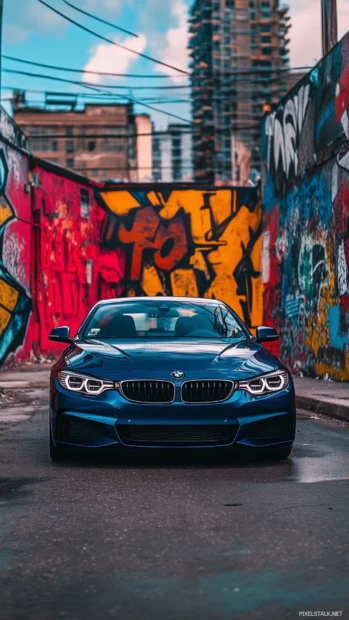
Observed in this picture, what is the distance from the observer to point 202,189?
103 ft

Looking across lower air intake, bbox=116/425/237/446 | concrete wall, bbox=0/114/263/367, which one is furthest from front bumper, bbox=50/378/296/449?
concrete wall, bbox=0/114/263/367

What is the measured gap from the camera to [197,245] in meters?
31.5

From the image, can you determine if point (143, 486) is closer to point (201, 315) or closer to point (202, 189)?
point (201, 315)

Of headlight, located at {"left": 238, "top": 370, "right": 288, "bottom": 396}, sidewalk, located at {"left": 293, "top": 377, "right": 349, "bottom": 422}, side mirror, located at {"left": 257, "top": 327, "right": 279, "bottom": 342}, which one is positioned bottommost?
sidewalk, located at {"left": 293, "top": 377, "right": 349, "bottom": 422}

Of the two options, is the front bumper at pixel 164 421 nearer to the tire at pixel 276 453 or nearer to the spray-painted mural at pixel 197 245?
the tire at pixel 276 453

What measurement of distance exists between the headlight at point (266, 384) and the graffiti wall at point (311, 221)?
9.23 metres

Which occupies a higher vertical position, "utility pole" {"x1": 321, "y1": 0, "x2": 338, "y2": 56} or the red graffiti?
"utility pole" {"x1": 321, "y1": 0, "x2": 338, "y2": 56}

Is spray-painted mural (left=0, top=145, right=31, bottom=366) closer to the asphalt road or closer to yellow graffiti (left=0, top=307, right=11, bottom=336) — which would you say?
yellow graffiti (left=0, top=307, right=11, bottom=336)

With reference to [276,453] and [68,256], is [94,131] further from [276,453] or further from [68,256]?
[276,453]

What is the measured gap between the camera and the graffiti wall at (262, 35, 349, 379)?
1748cm

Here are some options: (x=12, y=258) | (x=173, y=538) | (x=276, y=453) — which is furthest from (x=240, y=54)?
(x=173, y=538)

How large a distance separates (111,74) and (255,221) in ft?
34.6

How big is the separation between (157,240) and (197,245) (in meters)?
1.25

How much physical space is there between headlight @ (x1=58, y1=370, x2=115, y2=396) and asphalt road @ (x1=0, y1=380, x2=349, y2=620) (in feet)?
1.96
